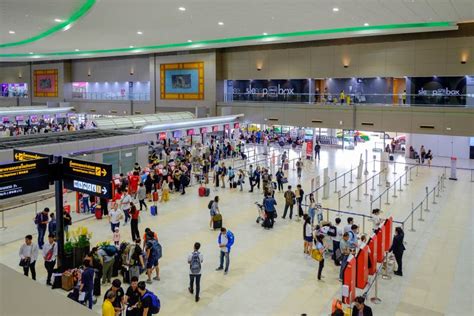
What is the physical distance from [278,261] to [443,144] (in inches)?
959

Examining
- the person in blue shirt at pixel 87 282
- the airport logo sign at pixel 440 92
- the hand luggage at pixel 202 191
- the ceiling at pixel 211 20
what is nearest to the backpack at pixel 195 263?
the person in blue shirt at pixel 87 282

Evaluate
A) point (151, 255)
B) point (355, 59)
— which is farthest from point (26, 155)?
point (355, 59)

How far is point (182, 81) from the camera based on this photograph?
125 feet

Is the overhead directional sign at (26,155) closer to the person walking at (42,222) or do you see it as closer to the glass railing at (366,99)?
the person walking at (42,222)

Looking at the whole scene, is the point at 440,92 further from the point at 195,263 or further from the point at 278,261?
the point at 195,263

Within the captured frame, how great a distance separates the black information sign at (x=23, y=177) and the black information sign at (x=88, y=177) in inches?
17.8

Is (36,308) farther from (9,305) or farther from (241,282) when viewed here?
(241,282)

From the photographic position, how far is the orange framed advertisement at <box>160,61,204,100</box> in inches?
1447

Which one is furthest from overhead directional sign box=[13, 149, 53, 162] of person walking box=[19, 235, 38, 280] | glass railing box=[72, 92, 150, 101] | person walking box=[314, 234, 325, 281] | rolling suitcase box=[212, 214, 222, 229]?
glass railing box=[72, 92, 150, 101]

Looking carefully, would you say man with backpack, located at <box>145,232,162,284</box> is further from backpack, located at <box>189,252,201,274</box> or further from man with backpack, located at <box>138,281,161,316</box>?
man with backpack, located at <box>138,281,161,316</box>

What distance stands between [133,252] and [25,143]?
11.3 meters

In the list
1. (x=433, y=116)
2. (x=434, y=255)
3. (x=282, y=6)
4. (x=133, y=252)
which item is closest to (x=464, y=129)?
(x=433, y=116)

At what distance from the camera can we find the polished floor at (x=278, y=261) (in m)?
8.78

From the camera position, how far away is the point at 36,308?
221 centimetres
